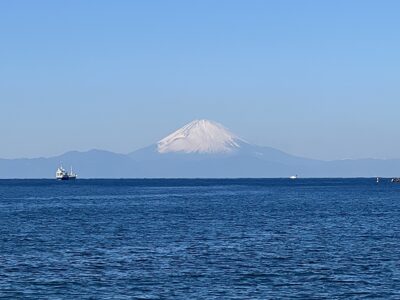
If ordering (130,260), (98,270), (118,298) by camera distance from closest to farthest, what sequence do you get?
(118,298), (98,270), (130,260)

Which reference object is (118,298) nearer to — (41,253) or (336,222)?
(41,253)

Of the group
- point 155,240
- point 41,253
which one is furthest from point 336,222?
point 41,253

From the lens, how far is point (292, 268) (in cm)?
6200

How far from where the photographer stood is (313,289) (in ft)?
175

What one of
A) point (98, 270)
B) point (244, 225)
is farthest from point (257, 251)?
point (244, 225)

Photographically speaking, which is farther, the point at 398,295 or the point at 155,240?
the point at 155,240

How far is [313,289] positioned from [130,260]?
706 inches

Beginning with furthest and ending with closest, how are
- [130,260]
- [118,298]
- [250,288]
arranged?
1. [130,260]
2. [250,288]
3. [118,298]

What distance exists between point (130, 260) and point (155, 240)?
1691 centimetres

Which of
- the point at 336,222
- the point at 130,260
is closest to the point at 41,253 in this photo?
the point at 130,260

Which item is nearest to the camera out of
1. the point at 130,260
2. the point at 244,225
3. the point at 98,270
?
the point at 98,270

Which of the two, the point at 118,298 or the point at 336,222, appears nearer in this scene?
the point at 118,298

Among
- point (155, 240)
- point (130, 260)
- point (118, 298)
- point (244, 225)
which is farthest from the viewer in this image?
point (244, 225)

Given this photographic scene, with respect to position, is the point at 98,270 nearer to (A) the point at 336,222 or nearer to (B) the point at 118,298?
(B) the point at 118,298
